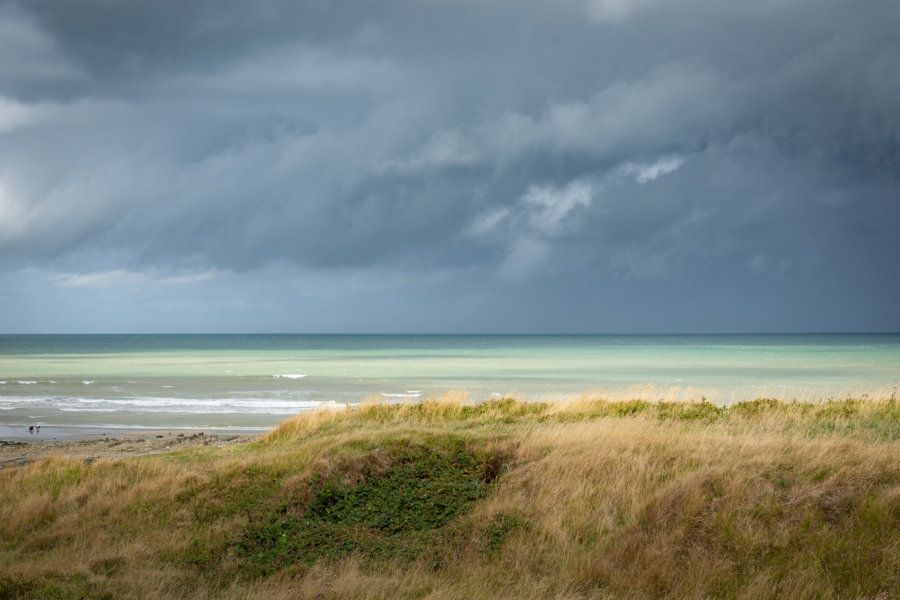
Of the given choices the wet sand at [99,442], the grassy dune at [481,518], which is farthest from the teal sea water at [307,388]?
the grassy dune at [481,518]

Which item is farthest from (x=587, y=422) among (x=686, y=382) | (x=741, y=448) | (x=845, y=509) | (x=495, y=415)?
(x=686, y=382)

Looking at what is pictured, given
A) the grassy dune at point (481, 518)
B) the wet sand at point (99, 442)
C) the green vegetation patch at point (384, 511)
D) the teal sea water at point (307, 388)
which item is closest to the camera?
the grassy dune at point (481, 518)

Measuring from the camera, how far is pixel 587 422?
606 inches

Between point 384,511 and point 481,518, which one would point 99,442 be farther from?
point 481,518

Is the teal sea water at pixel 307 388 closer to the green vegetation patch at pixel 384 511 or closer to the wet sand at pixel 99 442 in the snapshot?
the wet sand at pixel 99 442

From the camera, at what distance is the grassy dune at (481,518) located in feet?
25.3

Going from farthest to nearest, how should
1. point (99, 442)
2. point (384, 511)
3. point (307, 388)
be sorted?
point (307, 388)
point (99, 442)
point (384, 511)

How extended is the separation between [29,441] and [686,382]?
38.1 meters

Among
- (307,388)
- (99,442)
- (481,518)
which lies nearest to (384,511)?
(481,518)

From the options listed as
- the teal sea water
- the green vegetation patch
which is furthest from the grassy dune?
the teal sea water

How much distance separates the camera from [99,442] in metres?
21.0

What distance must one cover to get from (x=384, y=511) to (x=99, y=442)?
1485 centimetres

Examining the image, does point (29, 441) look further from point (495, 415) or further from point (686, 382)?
point (686, 382)

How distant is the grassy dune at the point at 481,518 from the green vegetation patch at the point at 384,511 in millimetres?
39
